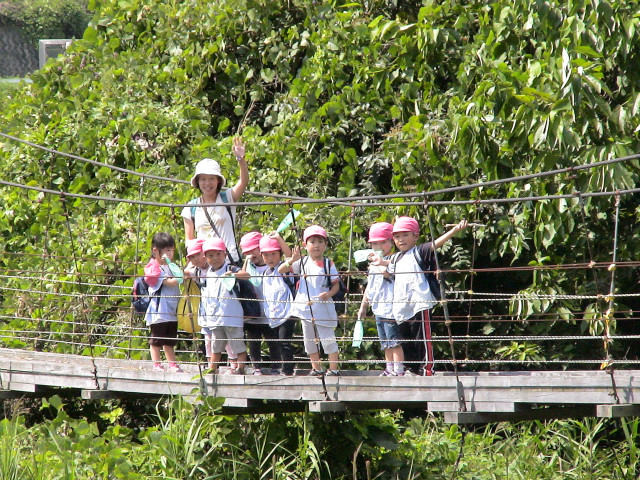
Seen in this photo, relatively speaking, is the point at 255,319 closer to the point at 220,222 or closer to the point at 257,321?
the point at 257,321

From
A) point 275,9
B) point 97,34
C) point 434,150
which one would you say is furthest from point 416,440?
point 97,34

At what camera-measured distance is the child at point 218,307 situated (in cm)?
520

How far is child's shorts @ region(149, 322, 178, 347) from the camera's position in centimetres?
559

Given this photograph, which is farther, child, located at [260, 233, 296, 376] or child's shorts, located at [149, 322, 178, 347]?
child's shorts, located at [149, 322, 178, 347]

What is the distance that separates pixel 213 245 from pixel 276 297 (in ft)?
1.40

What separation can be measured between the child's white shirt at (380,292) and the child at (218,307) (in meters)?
0.69

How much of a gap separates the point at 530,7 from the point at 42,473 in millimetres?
3894

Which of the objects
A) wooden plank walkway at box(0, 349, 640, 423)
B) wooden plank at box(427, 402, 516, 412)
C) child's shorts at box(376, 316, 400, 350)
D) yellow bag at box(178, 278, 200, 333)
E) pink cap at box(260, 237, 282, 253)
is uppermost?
pink cap at box(260, 237, 282, 253)

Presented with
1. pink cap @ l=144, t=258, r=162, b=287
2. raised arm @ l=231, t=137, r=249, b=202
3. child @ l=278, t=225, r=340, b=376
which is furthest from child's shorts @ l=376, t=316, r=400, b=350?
pink cap @ l=144, t=258, r=162, b=287

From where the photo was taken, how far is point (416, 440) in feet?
21.7

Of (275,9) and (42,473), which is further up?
(275,9)

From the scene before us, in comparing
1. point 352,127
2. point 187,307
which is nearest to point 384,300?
point 187,307

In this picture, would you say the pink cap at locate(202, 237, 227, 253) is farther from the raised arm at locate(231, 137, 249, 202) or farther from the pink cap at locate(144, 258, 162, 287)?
the pink cap at locate(144, 258, 162, 287)

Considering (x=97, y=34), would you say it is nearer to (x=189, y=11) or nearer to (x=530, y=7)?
(x=189, y=11)
